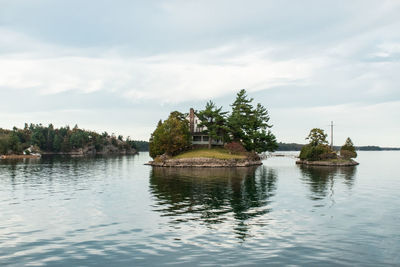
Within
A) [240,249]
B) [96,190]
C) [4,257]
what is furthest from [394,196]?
[4,257]

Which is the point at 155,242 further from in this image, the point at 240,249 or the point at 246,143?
the point at 246,143

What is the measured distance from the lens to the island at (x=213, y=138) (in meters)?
98.7

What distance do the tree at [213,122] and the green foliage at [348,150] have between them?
46.6m

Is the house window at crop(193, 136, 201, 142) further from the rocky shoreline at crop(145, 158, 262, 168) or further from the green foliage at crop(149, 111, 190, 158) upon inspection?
the rocky shoreline at crop(145, 158, 262, 168)

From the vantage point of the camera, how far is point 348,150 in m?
129

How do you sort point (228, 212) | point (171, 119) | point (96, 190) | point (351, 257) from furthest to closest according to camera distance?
point (171, 119), point (96, 190), point (228, 212), point (351, 257)

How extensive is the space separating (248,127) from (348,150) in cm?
4684

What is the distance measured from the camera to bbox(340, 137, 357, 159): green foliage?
4656 inches

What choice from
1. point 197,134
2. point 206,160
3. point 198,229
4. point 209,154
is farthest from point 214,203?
point 197,134

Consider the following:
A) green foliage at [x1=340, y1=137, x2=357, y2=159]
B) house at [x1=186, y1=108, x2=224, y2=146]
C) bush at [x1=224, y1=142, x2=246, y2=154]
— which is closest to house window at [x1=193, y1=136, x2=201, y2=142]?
house at [x1=186, y1=108, x2=224, y2=146]

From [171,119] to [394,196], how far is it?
74.8 metres

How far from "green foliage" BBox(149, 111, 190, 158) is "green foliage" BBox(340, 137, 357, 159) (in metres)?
59.7

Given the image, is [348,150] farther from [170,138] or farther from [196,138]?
[170,138]

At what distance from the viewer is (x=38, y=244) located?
20.1m
